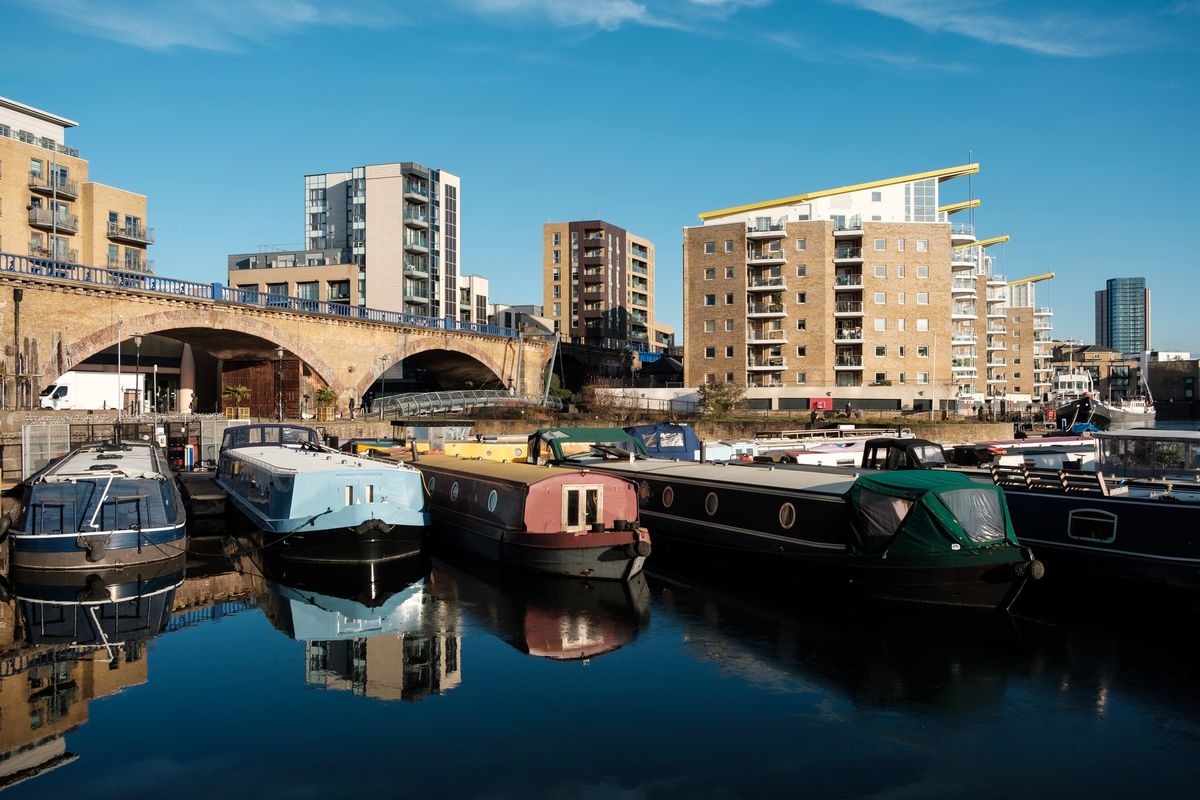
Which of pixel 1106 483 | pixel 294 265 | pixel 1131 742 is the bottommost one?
pixel 1131 742

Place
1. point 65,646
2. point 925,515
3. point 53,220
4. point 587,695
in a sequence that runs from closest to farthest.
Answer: point 587,695 → point 65,646 → point 925,515 → point 53,220

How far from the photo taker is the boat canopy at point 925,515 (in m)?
17.7

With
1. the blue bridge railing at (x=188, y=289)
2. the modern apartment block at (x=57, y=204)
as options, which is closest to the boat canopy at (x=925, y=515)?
the blue bridge railing at (x=188, y=289)

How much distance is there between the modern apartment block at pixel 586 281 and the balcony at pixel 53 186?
5807 cm

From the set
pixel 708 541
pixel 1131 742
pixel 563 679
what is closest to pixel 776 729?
pixel 563 679

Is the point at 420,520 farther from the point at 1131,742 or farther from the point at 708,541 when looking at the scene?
the point at 1131,742

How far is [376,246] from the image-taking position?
90.2 metres

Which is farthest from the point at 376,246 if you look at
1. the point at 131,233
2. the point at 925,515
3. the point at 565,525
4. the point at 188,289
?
the point at 925,515

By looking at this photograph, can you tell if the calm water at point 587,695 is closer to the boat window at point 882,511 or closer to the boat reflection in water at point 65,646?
the boat reflection in water at point 65,646

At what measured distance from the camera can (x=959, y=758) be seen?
11516mm

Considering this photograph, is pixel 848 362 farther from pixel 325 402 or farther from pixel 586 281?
pixel 586 281

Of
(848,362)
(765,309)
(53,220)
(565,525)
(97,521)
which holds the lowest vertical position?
(565,525)

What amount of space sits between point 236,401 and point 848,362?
4647 centimetres

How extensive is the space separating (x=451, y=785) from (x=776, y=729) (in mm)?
4418
